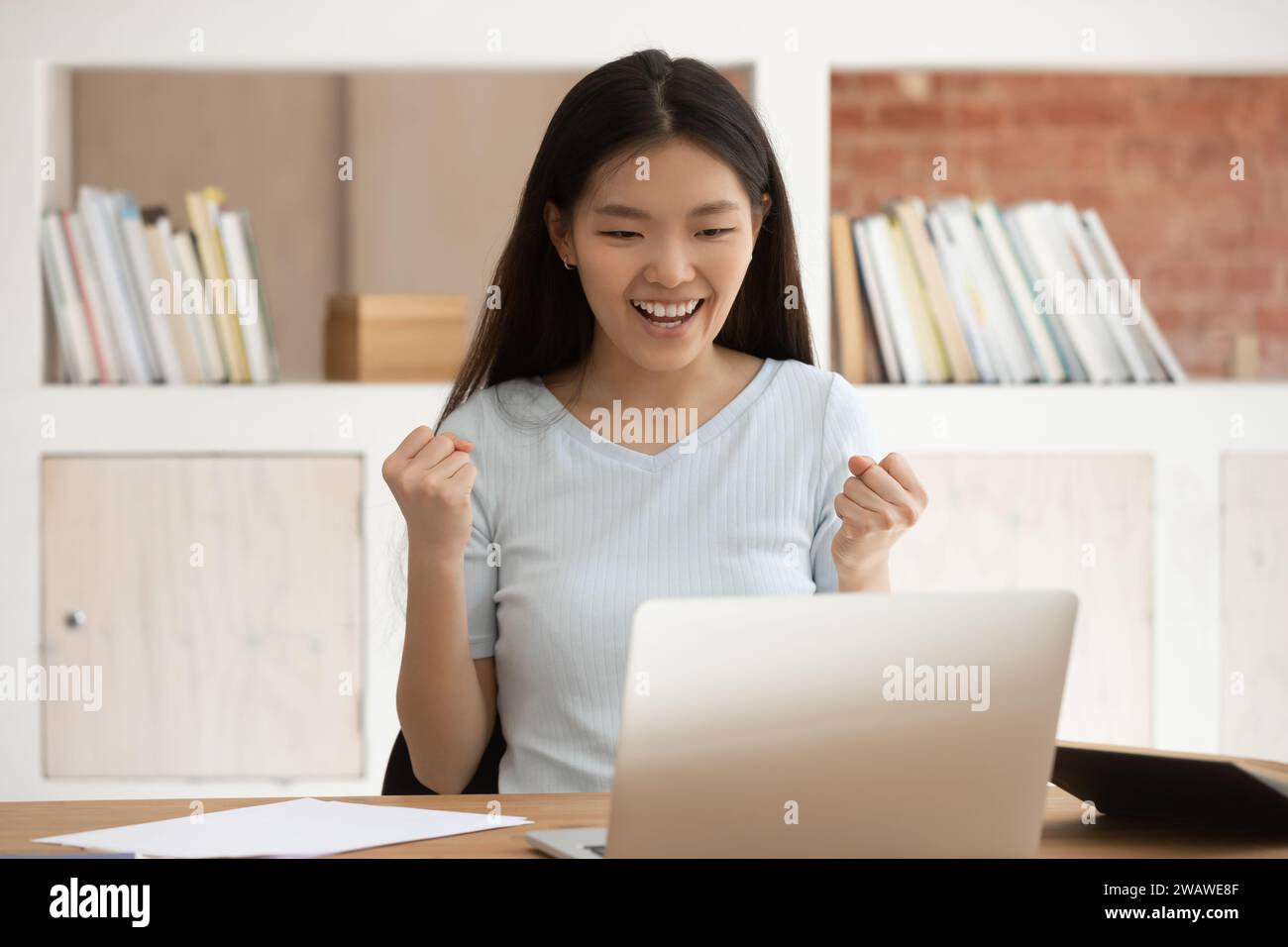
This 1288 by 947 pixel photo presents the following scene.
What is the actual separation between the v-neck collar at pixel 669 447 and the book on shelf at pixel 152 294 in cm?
95

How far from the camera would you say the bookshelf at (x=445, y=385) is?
2318 mm

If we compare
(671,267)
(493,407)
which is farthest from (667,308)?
(493,407)

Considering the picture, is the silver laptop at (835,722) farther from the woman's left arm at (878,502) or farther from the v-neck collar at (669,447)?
the v-neck collar at (669,447)

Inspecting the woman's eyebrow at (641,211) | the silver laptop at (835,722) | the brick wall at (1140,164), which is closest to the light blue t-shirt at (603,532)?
the woman's eyebrow at (641,211)

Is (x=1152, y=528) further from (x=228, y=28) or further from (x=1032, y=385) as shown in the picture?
(x=228, y=28)

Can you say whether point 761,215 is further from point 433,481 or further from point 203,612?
point 203,612

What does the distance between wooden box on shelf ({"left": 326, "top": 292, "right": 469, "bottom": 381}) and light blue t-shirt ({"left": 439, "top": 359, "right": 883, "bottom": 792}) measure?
0.85 meters

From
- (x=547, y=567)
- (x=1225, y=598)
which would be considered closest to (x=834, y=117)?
(x=1225, y=598)

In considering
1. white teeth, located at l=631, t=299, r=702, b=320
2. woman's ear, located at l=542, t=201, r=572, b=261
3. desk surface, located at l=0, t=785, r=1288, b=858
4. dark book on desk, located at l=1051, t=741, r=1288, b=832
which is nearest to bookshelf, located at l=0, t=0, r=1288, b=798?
woman's ear, located at l=542, t=201, r=572, b=261

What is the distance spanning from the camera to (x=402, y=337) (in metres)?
2.47

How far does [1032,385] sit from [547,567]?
4.02 ft

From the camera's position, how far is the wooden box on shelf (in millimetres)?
2451

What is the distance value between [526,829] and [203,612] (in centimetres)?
146

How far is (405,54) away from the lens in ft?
7.68
